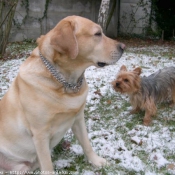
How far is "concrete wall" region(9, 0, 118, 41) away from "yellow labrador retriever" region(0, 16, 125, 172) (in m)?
10.6

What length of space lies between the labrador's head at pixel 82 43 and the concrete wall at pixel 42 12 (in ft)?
34.9

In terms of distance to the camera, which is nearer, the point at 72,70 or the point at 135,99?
the point at 72,70

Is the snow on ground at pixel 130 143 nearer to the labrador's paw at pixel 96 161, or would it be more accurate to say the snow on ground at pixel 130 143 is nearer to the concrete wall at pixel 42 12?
the labrador's paw at pixel 96 161

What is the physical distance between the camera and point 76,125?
3016 mm

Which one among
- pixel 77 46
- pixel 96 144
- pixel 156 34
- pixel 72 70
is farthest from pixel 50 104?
pixel 156 34

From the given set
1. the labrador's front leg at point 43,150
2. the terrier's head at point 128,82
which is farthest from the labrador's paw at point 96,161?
the terrier's head at point 128,82

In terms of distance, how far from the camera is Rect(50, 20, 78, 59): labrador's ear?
2.26m

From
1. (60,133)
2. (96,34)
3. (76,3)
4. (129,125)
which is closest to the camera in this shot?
(96,34)

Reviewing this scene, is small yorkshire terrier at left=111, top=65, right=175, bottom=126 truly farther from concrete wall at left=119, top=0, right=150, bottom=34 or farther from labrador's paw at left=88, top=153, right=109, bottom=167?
concrete wall at left=119, top=0, right=150, bottom=34

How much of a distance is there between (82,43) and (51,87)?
499 mm

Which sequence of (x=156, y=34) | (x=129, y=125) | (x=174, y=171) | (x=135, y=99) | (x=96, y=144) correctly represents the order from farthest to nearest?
(x=156, y=34)
(x=135, y=99)
(x=129, y=125)
(x=96, y=144)
(x=174, y=171)

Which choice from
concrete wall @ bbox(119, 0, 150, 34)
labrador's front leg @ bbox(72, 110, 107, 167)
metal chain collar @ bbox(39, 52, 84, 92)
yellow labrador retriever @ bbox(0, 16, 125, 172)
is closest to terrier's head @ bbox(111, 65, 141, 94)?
labrador's front leg @ bbox(72, 110, 107, 167)

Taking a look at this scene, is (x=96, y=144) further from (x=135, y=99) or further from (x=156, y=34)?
(x=156, y=34)

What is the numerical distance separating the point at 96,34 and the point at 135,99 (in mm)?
2094
